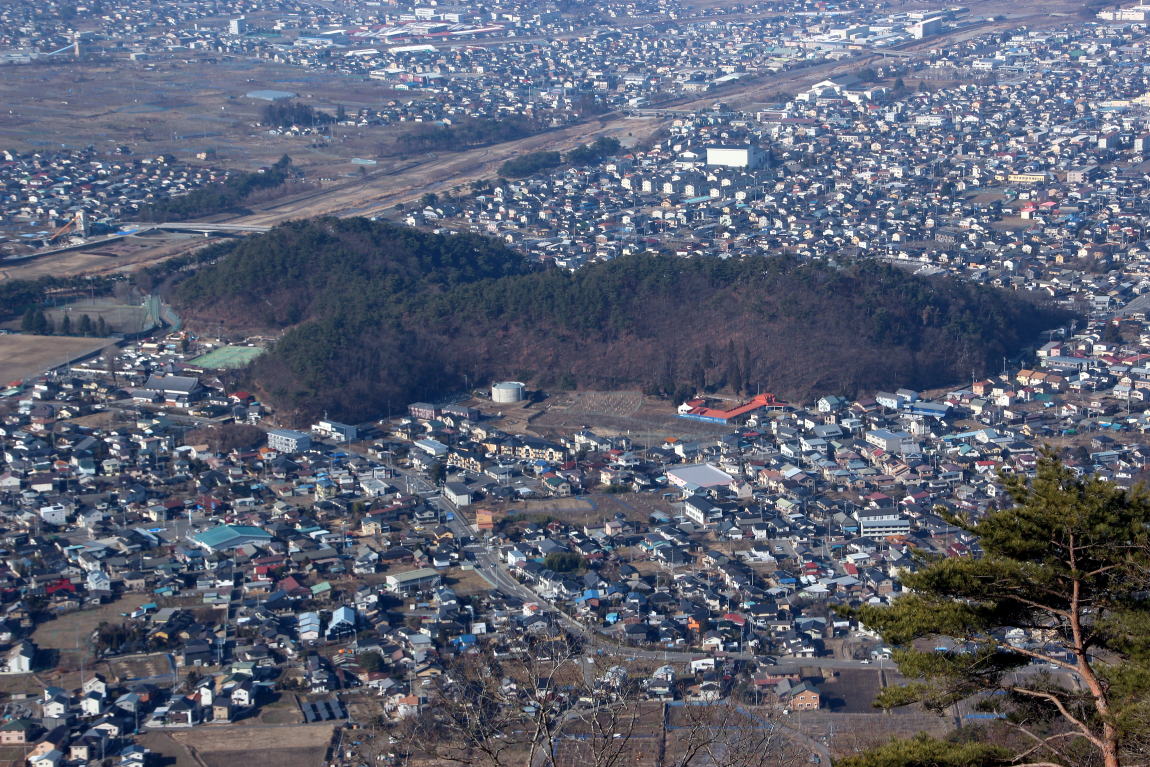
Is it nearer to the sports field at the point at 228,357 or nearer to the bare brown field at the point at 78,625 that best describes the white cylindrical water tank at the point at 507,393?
the sports field at the point at 228,357

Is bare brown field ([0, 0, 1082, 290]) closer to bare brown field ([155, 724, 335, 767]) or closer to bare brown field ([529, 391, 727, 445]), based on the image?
bare brown field ([529, 391, 727, 445])

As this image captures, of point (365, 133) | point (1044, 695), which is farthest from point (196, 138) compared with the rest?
point (1044, 695)

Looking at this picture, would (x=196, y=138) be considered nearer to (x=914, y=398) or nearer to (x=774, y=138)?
(x=774, y=138)

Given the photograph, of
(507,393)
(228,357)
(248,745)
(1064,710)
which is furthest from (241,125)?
(1064,710)

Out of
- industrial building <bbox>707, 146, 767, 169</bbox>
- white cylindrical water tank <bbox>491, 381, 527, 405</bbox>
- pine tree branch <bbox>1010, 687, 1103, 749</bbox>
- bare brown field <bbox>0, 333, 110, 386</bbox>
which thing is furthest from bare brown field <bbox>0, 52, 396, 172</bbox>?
pine tree branch <bbox>1010, 687, 1103, 749</bbox>

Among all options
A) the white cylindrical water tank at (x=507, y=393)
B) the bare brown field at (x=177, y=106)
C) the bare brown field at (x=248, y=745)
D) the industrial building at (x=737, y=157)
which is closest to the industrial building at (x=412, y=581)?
the bare brown field at (x=248, y=745)
